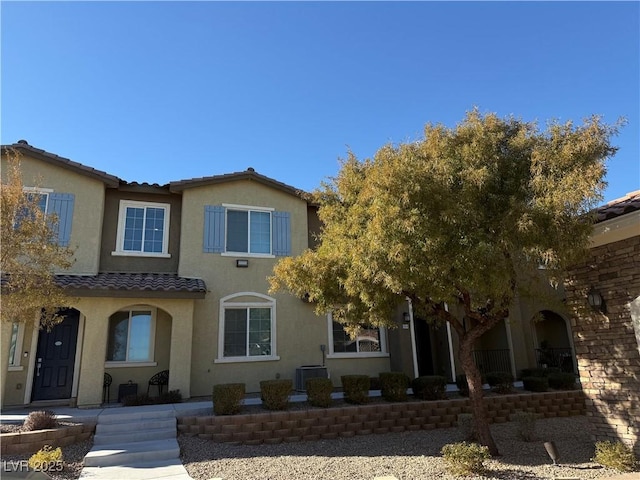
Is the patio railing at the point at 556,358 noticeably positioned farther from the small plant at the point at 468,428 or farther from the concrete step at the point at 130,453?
the concrete step at the point at 130,453

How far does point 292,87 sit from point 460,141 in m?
7.20

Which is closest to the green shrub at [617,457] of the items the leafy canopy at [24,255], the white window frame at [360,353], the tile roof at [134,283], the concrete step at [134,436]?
the concrete step at [134,436]

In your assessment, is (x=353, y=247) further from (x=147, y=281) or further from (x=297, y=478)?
(x=147, y=281)

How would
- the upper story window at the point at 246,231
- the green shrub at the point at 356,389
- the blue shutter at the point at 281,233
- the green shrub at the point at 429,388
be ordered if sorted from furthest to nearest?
1. the blue shutter at the point at 281,233
2. the upper story window at the point at 246,231
3. the green shrub at the point at 429,388
4. the green shrub at the point at 356,389

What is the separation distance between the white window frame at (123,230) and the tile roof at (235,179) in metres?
0.92

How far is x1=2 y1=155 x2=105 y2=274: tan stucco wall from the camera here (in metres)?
13.4

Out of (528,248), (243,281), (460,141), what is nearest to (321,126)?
(243,281)

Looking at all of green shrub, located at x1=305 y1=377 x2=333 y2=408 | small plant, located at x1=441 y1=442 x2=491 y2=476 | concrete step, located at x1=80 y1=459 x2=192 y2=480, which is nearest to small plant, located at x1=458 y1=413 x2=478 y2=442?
small plant, located at x1=441 y1=442 x2=491 y2=476

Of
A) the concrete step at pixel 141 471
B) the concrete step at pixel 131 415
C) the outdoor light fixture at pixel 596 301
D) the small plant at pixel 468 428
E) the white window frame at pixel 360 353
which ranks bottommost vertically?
the concrete step at pixel 141 471

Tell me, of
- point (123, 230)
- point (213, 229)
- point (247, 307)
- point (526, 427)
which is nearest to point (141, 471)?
point (247, 307)

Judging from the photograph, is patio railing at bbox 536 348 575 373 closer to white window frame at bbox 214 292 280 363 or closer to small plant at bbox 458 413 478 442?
small plant at bbox 458 413 478 442

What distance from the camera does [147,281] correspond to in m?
13.0

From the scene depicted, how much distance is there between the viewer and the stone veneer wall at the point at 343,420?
9.68 m

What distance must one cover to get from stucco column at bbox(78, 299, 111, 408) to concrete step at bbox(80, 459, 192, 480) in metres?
4.39
